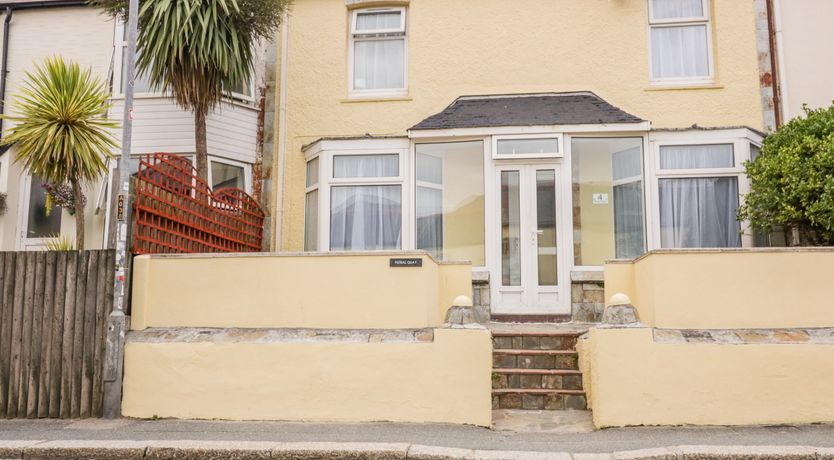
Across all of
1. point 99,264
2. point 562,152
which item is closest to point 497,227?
point 562,152

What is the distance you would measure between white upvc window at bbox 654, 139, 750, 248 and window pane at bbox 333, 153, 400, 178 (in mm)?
3853

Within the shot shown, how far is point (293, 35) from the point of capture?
431 inches

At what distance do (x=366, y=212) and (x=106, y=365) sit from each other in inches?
172

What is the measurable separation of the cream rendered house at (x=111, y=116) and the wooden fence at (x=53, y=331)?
309 centimetres

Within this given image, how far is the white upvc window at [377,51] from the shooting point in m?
10.8

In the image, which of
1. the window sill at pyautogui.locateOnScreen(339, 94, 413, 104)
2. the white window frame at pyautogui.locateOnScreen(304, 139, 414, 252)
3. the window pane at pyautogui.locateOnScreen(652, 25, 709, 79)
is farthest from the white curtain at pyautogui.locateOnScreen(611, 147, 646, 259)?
the window sill at pyautogui.locateOnScreen(339, 94, 413, 104)

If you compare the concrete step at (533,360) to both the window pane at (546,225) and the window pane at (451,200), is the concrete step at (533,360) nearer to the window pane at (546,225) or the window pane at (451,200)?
the window pane at (546,225)

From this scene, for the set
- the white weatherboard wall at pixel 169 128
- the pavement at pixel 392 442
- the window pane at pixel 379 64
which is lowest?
the pavement at pixel 392 442

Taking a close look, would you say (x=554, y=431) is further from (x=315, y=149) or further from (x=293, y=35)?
(x=293, y=35)

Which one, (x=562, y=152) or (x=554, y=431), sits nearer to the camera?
(x=554, y=431)

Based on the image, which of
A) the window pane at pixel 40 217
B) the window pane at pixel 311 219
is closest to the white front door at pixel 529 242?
the window pane at pixel 311 219

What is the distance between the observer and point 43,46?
11.9 meters

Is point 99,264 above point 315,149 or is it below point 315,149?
below

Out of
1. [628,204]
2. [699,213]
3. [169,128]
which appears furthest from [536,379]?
[169,128]
